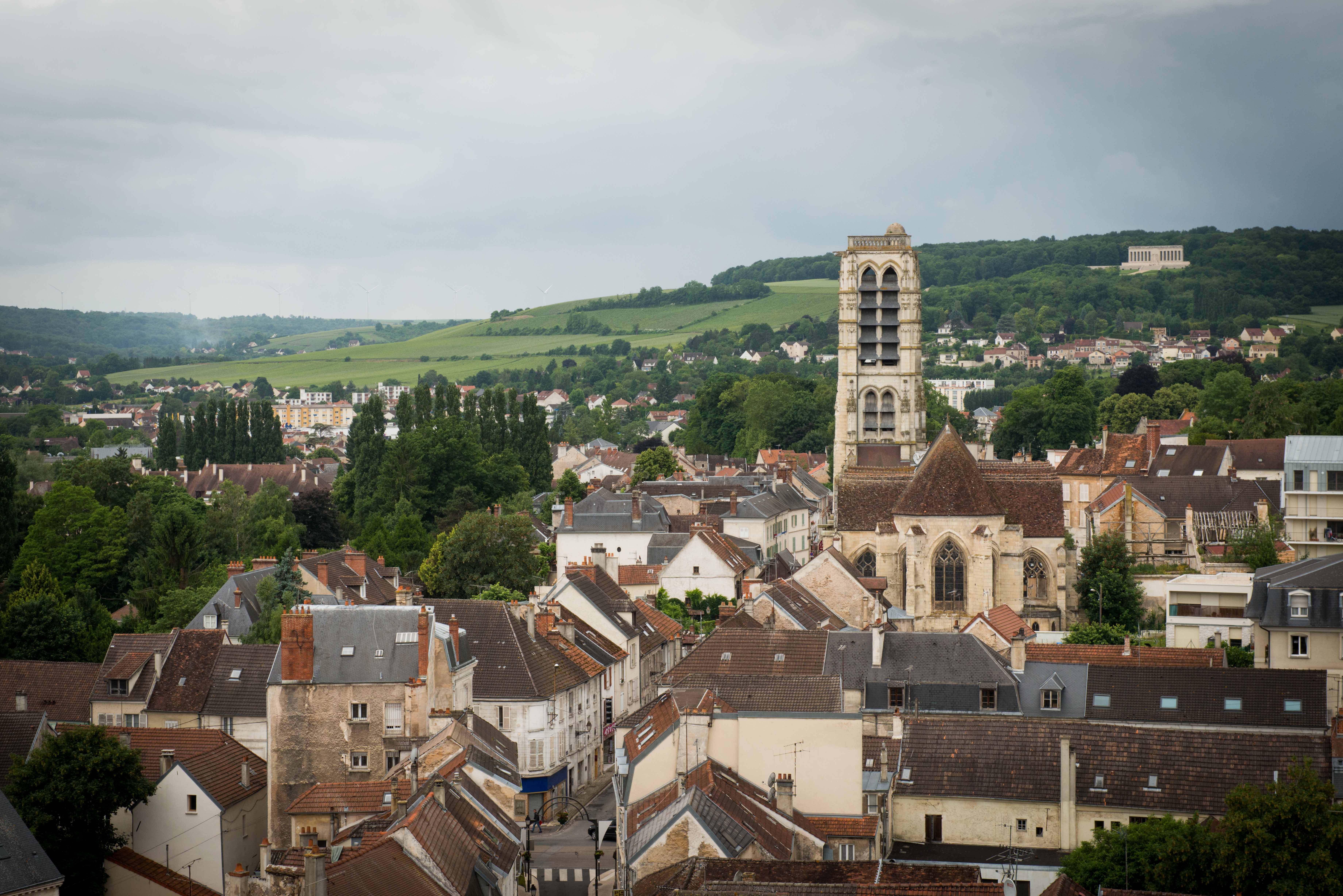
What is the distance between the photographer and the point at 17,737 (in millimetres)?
43719

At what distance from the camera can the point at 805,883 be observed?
28.4 metres

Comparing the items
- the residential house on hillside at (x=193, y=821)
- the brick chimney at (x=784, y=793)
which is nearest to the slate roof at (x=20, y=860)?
the residential house on hillside at (x=193, y=821)

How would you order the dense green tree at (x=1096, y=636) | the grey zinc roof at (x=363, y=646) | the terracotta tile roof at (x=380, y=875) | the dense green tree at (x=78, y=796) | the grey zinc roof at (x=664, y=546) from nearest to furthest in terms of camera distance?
the terracotta tile roof at (x=380, y=875) → the dense green tree at (x=78, y=796) → the grey zinc roof at (x=363, y=646) → the dense green tree at (x=1096, y=636) → the grey zinc roof at (x=664, y=546)

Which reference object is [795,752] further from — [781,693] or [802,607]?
[802,607]

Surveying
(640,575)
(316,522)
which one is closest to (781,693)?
(640,575)

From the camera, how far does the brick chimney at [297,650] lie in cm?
4266

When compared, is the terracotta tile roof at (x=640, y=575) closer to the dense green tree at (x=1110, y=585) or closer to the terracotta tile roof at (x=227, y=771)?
the dense green tree at (x=1110, y=585)

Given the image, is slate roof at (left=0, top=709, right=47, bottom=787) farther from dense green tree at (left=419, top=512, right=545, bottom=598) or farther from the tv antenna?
dense green tree at (left=419, top=512, right=545, bottom=598)

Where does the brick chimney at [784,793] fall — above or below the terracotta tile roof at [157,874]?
above

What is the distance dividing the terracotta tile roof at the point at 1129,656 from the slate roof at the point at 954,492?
13131mm

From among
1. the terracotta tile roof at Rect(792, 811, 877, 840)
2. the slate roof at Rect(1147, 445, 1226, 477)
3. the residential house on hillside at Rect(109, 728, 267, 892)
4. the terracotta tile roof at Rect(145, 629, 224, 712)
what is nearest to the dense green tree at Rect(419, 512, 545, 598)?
the terracotta tile roof at Rect(145, 629, 224, 712)

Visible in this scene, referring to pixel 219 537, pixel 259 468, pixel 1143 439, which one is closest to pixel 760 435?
pixel 259 468

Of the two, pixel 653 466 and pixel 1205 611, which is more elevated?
pixel 653 466

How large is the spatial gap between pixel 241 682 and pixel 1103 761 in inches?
1107
